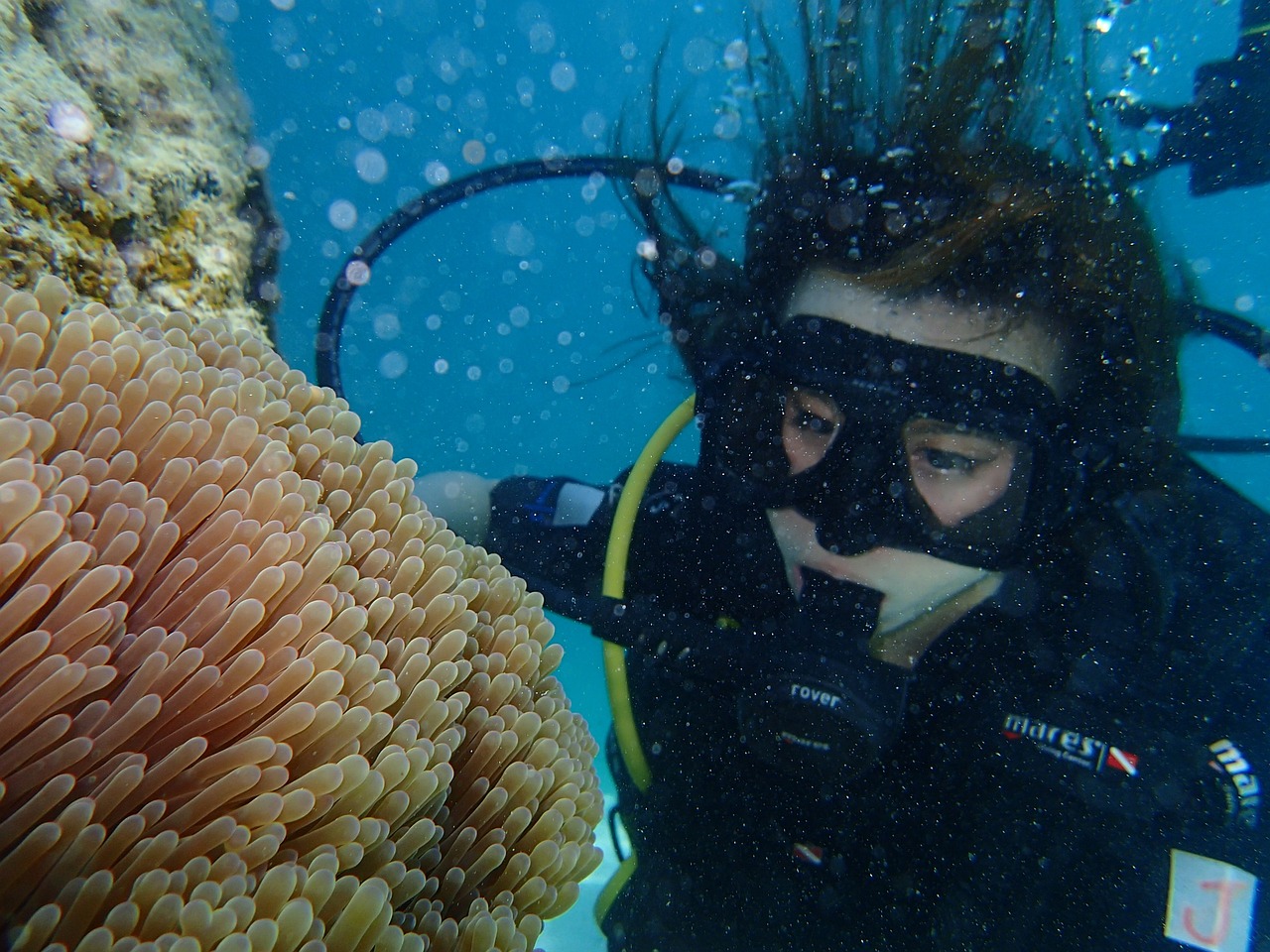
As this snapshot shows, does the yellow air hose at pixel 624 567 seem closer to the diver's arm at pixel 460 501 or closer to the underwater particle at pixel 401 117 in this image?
the diver's arm at pixel 460 501

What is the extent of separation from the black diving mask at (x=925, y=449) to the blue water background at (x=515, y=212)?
5.01 feet

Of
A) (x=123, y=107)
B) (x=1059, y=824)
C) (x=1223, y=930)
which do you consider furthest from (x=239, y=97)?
(x=1223, y=930)

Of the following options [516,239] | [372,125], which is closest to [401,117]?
[372,125]

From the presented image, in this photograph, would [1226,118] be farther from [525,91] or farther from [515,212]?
[515,212]

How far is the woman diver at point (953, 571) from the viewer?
2.58 m

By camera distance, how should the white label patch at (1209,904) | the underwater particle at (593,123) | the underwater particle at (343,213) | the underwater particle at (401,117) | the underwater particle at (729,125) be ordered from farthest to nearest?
1. the underwater particle at (343,213)
2. the underwater particle at (401,117)
3. the underwater particle at (593,123)
4. the underwater particle at (729,125)
5. the white label patch at (1209,904)

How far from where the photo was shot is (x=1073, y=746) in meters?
2.51

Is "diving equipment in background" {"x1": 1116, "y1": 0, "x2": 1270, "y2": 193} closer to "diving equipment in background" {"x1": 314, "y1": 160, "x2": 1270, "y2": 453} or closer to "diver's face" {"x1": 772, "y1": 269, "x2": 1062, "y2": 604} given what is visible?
"diving equipment in background" {"x1": 314, "y1": 160, "x2": 1270, "y2": 453}

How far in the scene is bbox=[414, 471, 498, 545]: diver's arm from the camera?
4012mm

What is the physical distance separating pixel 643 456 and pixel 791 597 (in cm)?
96

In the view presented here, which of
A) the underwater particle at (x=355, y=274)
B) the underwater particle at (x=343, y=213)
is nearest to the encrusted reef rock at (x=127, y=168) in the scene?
the underwater particle at (x=355, y=274)

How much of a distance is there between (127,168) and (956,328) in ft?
9.05

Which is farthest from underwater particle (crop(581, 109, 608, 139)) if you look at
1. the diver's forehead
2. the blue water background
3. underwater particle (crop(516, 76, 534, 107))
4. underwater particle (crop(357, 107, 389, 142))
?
the diver's forehead

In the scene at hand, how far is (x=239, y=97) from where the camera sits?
3.28 meters
